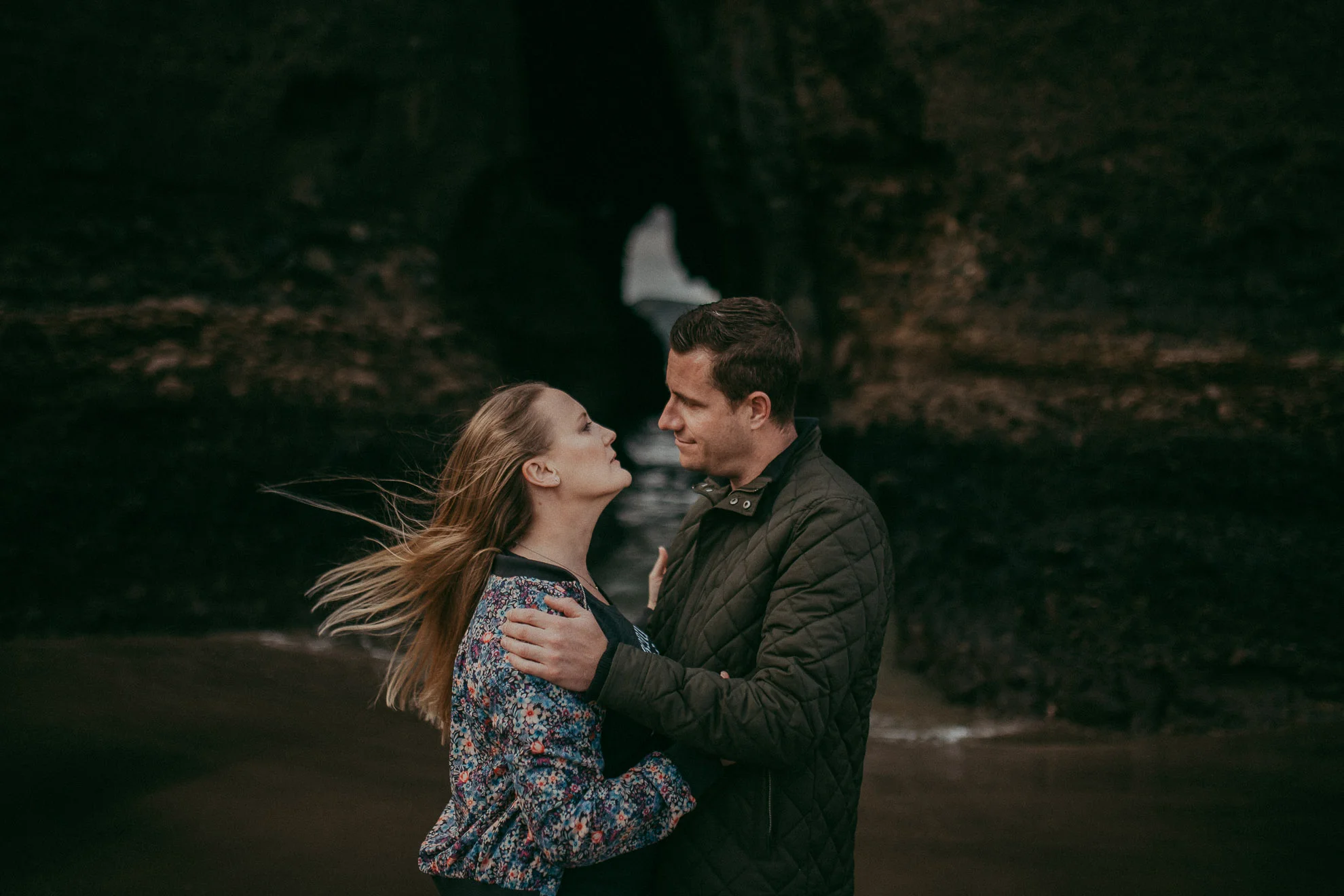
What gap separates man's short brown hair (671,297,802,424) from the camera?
2301 millimetres

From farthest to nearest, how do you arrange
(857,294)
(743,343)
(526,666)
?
(857,294) → (743,343) → (526,666)

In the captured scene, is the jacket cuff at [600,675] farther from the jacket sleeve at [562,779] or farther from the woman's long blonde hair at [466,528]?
the woman's long blonde hair at [466,528]

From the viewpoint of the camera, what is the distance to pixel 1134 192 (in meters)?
6.64

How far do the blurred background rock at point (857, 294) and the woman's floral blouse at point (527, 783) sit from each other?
11.7ft

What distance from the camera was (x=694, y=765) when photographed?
221cm

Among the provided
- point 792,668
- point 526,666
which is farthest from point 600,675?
point 792,668

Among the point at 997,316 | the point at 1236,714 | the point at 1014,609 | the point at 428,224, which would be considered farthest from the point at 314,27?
the point at 1236,714

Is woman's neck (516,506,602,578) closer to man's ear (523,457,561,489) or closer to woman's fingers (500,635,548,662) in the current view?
man's ear (523,457,561,489)

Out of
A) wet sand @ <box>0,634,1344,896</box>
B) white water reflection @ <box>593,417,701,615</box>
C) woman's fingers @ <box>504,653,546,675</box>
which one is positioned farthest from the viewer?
white water reflection @ <box>593,417,701,615</box>

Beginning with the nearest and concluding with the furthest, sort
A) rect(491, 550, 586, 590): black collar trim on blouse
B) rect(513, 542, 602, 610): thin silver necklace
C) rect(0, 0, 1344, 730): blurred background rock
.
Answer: rect(491, 550, 586, 590): black collar trim on blouse, rect(513, 542, 602, 610): thin silver necklace, rect(0, 0, 1344, 730): blurred background rock

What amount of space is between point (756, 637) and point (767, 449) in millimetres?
442

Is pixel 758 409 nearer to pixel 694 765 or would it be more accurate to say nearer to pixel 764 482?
pixel 764 482

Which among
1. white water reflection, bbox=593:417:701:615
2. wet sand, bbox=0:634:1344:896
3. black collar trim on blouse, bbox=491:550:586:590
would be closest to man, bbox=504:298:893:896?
black collar trim on blouse, bbox=491:550:586:590

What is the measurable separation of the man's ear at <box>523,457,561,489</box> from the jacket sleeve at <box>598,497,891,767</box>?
0.47 metres
